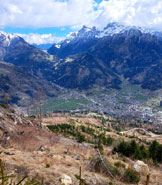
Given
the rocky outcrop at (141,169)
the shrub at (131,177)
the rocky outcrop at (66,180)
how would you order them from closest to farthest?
1. the rocky outcrop at (66,180)
2. the shrub at (131,177)
3. the rocky outcrop at (141,169)

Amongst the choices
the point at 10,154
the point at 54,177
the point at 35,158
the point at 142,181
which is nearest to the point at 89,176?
the point at 54,177

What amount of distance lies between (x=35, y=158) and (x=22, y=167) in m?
3.78

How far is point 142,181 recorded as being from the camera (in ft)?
55.1

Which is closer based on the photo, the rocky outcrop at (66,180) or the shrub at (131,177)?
the rocky outcrop at (66,180)

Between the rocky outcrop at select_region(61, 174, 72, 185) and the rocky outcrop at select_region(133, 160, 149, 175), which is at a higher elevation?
the rocky outcrop at select_region(61, 174, 72, 185)

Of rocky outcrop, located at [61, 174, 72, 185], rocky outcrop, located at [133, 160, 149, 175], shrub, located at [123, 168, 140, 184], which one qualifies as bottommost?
rocky outcrop, located at [133, 160, 149, 175]

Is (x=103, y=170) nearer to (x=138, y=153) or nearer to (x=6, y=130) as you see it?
(x=138, y=153)

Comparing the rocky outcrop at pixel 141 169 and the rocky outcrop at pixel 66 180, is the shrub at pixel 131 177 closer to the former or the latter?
the rocky outcrop at pixel 141 169

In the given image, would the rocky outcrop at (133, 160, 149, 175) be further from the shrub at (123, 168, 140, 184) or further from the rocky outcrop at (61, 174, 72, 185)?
the rocky outcrop at (61, 174, 72, 185)

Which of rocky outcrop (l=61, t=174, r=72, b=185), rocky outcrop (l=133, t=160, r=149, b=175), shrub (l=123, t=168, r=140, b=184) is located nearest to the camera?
rocky outcrop (l=61, t=174, r=72, b=185)

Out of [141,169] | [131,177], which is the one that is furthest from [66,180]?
[141,169]

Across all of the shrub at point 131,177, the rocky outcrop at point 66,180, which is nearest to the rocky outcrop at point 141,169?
the shrub at point 131,177

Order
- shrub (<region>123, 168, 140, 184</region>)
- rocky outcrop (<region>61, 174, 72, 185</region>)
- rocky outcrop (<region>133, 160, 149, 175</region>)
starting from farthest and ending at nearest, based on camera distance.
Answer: rocky outcrop (<region>133, 160, 149, 175</region>) → shrub (<region>123, 168, 140, 184</region>) → rocky outcrop (<region>61, 174, 72, 185</region>)

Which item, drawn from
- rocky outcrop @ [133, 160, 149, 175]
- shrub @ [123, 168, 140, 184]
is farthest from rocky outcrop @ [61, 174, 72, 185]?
rocky outcrop @ [133, 160, 149, 175]
